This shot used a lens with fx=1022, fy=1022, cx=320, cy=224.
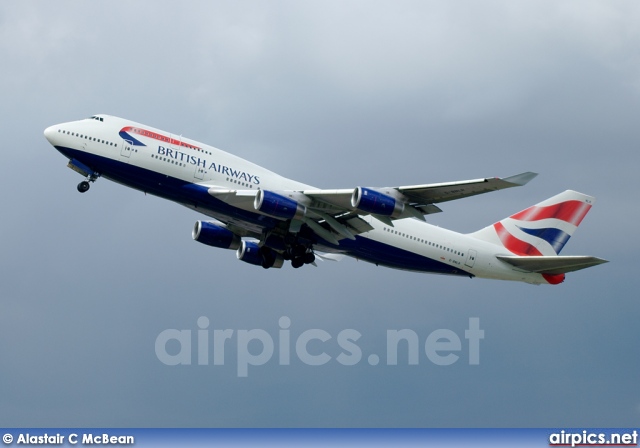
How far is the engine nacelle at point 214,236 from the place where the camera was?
A: 56.6m

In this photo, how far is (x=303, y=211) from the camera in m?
48.8

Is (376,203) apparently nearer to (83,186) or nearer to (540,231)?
(83,186)

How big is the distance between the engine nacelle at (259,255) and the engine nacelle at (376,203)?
11.0 metres

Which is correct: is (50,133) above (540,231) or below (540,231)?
below

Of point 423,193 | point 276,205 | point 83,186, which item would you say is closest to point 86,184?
point 83,186

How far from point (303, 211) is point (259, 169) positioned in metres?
3.96

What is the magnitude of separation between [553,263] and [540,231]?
5.55 meters

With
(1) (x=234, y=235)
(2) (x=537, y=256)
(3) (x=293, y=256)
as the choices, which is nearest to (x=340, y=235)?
(3) (x=293, y=256)

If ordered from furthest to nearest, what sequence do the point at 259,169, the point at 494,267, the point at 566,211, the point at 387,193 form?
1. the point at 566,211
2. the point at 494,267
3. the point at 259,169
4. the point at 387,193

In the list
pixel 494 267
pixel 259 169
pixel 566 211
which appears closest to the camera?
pixel 259 169

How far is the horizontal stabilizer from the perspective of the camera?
51125 millimetres

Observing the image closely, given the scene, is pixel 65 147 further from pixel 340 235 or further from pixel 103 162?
pixel 340 235

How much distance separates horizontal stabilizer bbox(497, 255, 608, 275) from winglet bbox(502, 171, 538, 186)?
9226 mm

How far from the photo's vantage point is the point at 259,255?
5712 cm
